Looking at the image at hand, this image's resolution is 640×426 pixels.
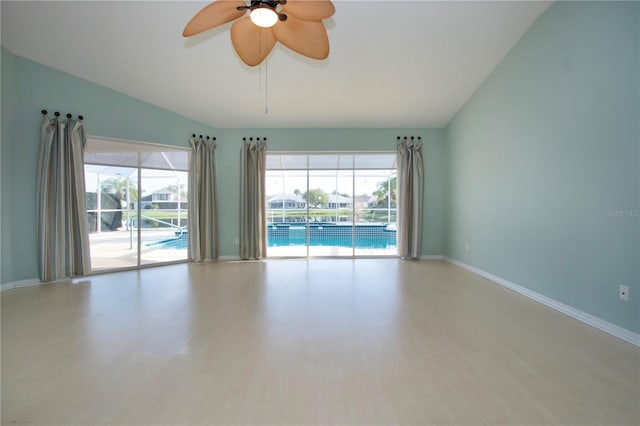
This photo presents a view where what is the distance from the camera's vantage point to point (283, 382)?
5.98ft

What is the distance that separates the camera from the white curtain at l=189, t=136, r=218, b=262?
5547 millimetres

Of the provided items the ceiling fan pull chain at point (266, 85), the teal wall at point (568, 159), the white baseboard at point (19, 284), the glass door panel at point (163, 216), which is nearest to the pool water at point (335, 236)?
the glass door panel at point (163, 216)

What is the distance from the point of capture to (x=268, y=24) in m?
2.07

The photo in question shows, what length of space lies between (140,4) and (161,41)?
51 centimetres

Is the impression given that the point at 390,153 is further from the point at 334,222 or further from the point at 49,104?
the point at 49,104

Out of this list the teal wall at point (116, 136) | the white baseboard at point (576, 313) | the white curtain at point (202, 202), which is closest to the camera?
the white baseboard at point (576, 313)

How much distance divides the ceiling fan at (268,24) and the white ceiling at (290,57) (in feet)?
4.24

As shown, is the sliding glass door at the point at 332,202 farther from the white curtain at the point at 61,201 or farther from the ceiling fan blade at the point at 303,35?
the ceiling fan blade at the point at 303,35

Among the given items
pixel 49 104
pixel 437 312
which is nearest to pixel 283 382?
pixel 437 312

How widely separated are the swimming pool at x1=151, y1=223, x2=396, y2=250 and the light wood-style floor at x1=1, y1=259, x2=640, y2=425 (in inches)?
101

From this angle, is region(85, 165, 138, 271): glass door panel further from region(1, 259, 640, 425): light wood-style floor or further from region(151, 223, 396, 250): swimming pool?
region(151, 223, 396, 250): swimming pool

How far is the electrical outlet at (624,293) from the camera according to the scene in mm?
2455

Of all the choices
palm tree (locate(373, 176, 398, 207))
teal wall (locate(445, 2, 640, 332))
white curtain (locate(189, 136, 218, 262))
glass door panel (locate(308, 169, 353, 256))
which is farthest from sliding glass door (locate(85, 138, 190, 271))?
teal wall (locate(445, 2, 640, 332))

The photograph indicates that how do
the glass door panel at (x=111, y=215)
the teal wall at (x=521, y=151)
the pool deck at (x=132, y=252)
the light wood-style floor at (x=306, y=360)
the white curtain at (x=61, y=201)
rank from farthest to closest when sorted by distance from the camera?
the pool deck at (x=132, y=252), the glass door panel at (x=111, y=215), the white curtain at (x=61, y=201), the teal wall at (x=521, y=151), the light wood-style floor at (x=306, y=360)
